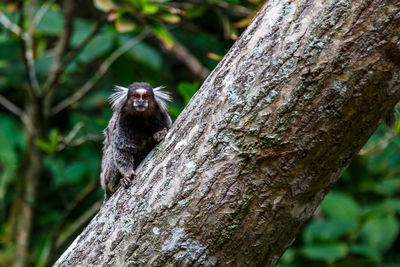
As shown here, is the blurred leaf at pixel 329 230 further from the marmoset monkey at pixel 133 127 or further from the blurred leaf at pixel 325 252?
the marmoset monkey at pixel 133 127

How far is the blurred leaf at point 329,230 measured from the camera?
17.2 feet

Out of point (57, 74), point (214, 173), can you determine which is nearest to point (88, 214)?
point (57, 74)

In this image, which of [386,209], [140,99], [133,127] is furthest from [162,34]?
[386,209]

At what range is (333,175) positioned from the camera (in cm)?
232

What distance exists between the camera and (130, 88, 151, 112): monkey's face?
3.55 m

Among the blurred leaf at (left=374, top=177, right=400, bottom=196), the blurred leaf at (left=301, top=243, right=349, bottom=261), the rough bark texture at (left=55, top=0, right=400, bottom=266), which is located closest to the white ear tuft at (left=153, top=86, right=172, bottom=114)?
the rough bark texture at (left=55, top=0, right=400, bottom=266)

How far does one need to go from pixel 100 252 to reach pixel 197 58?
4.12 m

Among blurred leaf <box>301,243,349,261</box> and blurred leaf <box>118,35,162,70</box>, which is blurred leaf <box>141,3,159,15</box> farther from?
blurred leaf <box>301,243,349,261</box>

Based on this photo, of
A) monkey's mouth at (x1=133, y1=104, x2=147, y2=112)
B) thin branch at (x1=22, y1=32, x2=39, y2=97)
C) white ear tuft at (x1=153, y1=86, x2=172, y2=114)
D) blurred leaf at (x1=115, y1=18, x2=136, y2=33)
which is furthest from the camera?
thin branch at (x1=22, y1=32, x2=39, y2=97)

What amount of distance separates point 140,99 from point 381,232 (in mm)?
3168

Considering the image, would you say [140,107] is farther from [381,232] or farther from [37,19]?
[381,232]

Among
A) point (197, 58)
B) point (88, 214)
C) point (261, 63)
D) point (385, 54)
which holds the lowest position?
point (88, 214)

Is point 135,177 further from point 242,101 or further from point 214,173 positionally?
point 242,101

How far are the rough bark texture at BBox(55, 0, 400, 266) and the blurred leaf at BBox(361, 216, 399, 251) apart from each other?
328 centimetres
